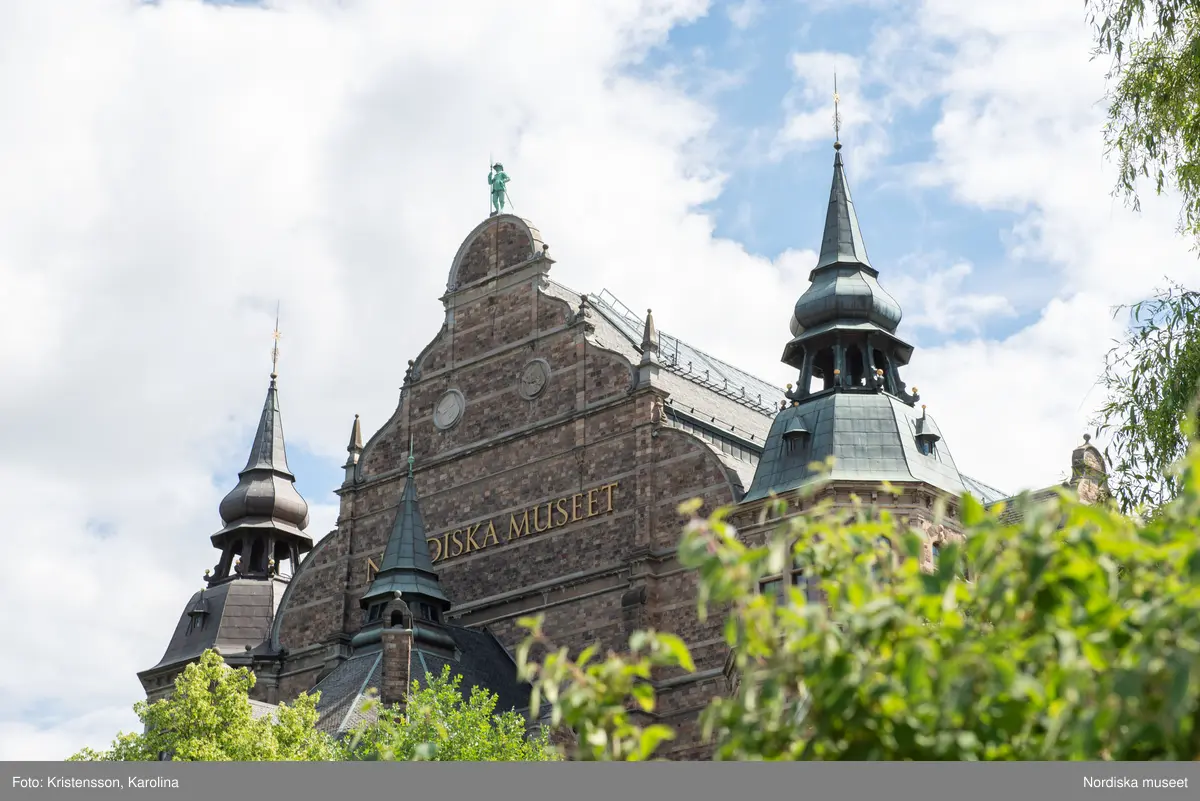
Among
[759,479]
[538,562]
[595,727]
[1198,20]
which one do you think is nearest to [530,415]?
[538,562]

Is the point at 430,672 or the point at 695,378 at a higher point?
the point at 695,378

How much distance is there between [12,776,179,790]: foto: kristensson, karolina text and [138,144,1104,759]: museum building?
33.1 m

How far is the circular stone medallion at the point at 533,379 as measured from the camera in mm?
53188

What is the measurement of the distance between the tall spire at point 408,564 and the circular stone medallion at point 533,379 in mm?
4005

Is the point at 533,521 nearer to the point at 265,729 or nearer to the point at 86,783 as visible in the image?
the point at 265,729

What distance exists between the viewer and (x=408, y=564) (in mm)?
51562

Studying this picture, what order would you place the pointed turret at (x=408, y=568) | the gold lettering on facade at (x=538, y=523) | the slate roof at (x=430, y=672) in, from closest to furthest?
1. the slate roof at (x=430, y=672)
2. the pointed turret at (x=408, y=568)
3. the gold lettering on facade at (x=538, y=523)

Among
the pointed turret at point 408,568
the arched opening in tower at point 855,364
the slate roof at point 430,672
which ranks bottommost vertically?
the slate roof at point 430,672

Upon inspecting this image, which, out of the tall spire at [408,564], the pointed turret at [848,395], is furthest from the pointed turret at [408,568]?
the pointed turret at [848,395]

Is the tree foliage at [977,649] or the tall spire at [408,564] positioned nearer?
the tree foliage at [977,649]

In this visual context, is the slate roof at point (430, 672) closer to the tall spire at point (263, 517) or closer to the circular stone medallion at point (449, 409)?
the circular stone medallion at point (449, 409)

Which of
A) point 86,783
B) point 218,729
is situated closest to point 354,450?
point 218,729

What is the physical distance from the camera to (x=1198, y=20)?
2292 centimetres

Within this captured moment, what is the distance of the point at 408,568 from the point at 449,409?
6168mm
